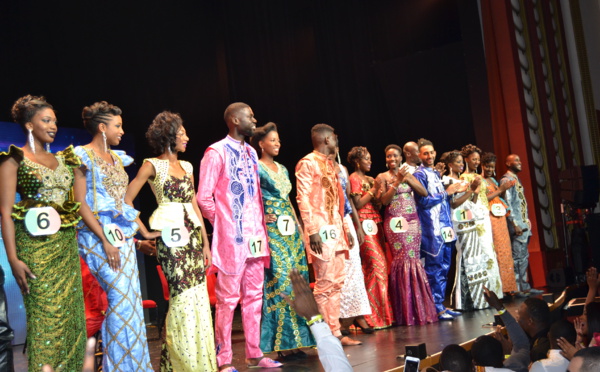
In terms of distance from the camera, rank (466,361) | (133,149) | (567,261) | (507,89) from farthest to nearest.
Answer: (507,89), (567,261), (133,149), (466,361)

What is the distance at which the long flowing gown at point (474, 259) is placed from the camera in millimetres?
7066

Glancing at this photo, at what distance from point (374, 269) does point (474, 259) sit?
1.30 meters

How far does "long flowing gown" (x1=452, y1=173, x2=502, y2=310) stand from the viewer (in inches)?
278

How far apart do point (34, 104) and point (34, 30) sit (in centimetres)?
348

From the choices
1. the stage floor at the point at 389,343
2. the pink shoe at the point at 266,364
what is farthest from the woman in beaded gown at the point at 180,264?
the stage floor at the point at 389,343

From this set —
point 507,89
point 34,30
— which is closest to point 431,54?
point 507,89

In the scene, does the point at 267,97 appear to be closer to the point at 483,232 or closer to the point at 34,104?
the point at 483,232

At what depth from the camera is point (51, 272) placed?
3336 millimetres

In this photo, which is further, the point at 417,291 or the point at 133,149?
the point at 133,149

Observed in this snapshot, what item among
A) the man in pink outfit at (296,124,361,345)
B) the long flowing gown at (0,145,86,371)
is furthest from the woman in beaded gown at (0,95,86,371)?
the man in pink outfit at (296,124,361,345)

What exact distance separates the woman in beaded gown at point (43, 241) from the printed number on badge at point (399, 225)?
11.4ft

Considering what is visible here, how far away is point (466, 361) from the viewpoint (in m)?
3.01

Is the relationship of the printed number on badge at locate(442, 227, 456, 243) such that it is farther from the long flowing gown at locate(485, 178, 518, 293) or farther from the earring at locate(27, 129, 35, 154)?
the earring at locate(27, 129, 35, 154)

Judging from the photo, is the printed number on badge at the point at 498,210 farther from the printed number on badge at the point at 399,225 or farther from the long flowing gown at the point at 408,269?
the printed number on badge at the point at 399,225
